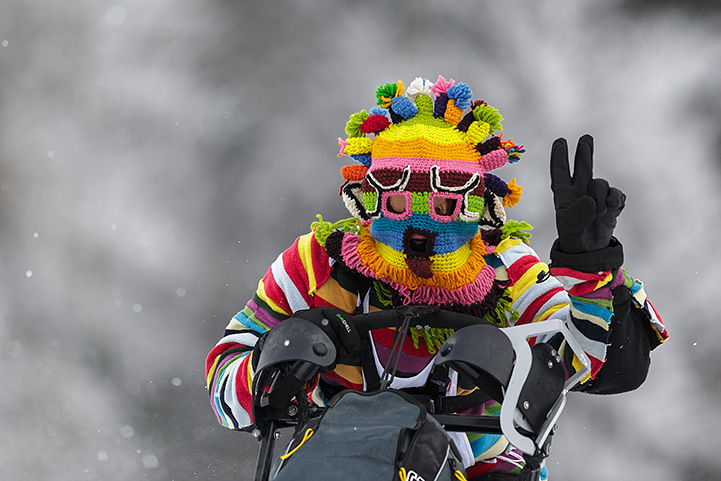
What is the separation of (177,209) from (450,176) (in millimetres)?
2416

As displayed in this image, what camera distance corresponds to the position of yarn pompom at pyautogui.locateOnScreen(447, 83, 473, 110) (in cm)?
204

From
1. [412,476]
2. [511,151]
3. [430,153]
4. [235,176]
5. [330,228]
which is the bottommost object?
[412,476]

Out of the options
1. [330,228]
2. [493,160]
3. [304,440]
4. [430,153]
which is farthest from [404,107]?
[304,440]

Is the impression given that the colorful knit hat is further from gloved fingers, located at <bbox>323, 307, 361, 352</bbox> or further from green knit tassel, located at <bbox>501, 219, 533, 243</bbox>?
gloved fingers, located at <bbox>323, 307, 361, 352</bbox>

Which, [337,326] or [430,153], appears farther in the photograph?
[430,153]

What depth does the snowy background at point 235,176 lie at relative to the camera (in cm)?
357

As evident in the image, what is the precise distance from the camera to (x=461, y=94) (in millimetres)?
2039

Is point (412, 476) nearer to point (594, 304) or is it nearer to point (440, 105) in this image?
point (594, 304)

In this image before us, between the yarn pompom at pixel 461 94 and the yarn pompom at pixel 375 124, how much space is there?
0.21 metres

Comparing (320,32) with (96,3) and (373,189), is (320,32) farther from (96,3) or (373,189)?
(373,189)

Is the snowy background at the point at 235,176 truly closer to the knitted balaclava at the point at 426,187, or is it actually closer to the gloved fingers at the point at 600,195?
the knitted balaclava at the point at 426,187

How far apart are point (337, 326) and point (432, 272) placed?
34 cm

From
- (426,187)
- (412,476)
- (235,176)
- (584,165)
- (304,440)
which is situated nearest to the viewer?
(412,476)

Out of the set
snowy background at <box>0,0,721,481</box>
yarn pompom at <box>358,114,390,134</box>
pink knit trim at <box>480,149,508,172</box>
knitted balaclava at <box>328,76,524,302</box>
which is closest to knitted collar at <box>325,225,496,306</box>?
knitted balaclava at <box>328,76,524,302</box>
